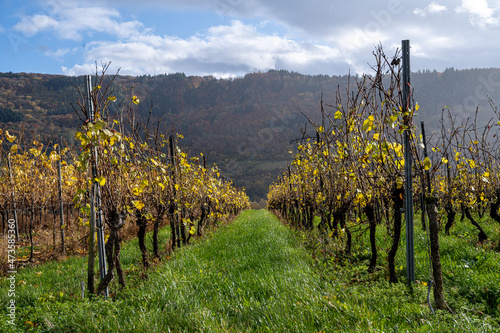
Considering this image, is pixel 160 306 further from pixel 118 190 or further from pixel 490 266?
pixel 490 266

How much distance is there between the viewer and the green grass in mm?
2846

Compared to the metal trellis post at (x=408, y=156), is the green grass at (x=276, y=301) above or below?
below

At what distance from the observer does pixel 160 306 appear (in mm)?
3480

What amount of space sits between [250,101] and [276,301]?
14295 centimetres

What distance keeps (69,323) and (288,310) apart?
7.92ft

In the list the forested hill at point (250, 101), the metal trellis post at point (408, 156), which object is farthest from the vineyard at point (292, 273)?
the forested hill at point (250, 101)

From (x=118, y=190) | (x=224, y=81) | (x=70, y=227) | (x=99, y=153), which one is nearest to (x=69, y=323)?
(x=118, y=190)

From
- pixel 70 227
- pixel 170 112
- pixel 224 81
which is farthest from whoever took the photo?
pixel 224 81

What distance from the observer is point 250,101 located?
467 ft

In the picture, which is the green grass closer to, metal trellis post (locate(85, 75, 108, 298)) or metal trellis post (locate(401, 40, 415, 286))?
metal trellis post (locate(401, 40, 415, 286))

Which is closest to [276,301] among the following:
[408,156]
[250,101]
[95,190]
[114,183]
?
[408,156]

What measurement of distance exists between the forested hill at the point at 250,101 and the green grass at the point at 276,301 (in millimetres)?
73115

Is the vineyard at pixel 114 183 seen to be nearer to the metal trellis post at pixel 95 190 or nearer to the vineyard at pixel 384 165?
the metal trellis post at pixel 95 190

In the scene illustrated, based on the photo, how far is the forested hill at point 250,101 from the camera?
89.1 meters
